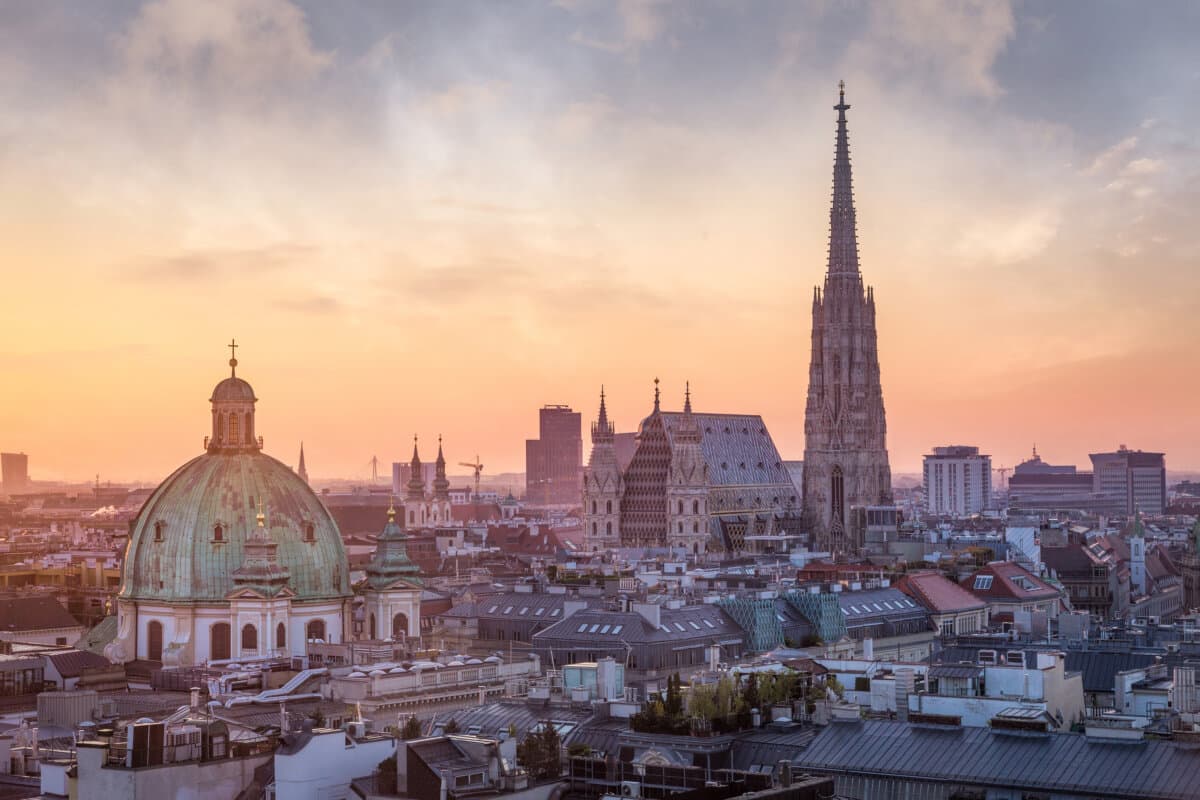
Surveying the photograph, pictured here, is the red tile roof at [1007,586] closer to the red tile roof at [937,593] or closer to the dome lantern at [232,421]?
the red tile roof at [937,593]

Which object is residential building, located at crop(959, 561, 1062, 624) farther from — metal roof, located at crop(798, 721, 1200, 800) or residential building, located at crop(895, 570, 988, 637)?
metal roof, located at crop(798, 721, 1200, 800)

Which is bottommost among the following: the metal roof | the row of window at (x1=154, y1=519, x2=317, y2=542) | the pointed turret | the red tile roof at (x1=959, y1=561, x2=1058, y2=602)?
the metal roof

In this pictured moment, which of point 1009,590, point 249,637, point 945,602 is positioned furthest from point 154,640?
point 1009,590

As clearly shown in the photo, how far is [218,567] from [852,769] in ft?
206

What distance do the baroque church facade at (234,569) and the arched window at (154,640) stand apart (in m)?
0.08

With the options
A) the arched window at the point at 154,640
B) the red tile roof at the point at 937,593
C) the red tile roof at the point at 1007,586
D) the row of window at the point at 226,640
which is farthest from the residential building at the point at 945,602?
the arched window at the point at 154,640

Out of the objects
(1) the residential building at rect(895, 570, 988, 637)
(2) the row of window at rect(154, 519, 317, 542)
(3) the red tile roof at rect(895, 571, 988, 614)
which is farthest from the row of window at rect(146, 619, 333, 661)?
(3) the red tile roof at rect(895, 571, 988, 614)

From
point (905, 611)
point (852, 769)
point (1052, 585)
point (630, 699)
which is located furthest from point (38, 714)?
point (1052, 585)

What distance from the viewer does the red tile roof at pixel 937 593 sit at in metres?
150

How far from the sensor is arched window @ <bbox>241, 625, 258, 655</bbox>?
11969 cm

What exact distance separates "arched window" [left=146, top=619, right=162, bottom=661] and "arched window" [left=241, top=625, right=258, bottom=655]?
5197 millimetres

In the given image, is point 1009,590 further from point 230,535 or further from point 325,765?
point 325,765

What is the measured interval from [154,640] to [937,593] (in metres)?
58.4

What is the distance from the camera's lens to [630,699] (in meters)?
86.0
